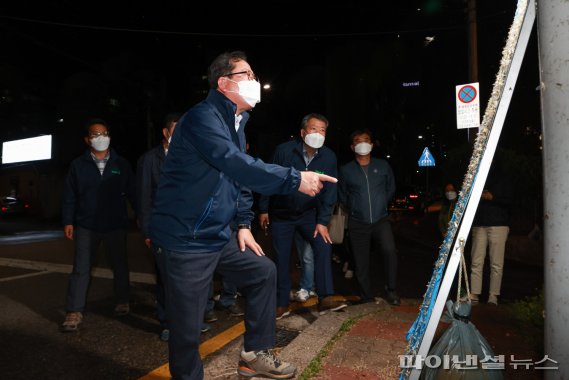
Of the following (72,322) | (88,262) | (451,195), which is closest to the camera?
(72,322)

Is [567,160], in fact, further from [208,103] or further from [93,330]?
[93,330]

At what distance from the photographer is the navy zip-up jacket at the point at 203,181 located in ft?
7.68

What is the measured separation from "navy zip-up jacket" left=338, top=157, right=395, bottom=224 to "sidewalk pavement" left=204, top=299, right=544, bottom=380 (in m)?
1.06

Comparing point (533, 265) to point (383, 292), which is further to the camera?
point (533, 265)

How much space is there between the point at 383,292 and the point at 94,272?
4.65 m

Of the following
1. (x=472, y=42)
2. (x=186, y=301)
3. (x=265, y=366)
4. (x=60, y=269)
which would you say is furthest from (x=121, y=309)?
(x=472, y=42)

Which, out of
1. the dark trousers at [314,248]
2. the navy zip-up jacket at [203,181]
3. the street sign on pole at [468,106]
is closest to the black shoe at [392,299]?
the dark trousers at [314,248]

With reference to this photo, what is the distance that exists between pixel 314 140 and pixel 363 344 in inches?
79.0

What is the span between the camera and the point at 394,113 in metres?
27.3

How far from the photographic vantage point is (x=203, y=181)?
8.02 feet

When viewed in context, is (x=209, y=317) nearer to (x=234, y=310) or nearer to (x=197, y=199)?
(x=234, y=310)

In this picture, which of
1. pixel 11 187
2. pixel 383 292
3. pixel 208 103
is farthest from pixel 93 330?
pixel 11 187

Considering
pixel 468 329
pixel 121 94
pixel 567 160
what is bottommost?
pixel 468 329

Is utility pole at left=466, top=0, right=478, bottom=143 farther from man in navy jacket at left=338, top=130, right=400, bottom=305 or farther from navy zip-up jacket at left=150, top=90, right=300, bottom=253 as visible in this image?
navy zip-up jacket at left=150, top=90, right=300, bottom=253
